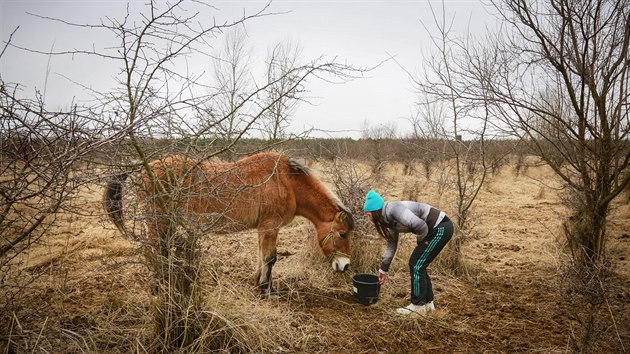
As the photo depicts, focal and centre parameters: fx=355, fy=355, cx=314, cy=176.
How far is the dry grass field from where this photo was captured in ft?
9.61

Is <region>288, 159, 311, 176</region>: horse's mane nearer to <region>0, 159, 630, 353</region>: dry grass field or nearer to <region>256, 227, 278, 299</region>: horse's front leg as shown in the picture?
<region>256, 227, 278, 299</region>: horse's front leg

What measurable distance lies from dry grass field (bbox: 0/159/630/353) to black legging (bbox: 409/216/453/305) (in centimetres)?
26

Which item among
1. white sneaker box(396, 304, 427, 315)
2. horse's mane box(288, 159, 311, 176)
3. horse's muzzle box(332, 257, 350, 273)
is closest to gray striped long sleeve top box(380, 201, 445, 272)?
white sneaker box(396, 304, 427, 315)

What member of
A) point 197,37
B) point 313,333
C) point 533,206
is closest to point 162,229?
point 197,37

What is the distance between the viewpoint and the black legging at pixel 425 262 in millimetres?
4316

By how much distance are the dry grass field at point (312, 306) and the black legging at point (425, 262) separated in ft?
0.84

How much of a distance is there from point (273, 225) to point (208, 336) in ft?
7.38

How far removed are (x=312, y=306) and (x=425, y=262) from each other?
151 cm

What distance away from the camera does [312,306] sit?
4461 mm

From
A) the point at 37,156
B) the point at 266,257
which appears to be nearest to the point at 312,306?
the point at 266,257

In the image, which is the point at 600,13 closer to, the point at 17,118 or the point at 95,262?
the point at 17,118

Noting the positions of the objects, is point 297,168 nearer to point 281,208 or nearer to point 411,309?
point 281,208

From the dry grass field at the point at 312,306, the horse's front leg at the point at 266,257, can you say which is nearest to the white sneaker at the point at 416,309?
the dry grass field at the point at 312,306

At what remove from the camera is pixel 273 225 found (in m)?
5.02
